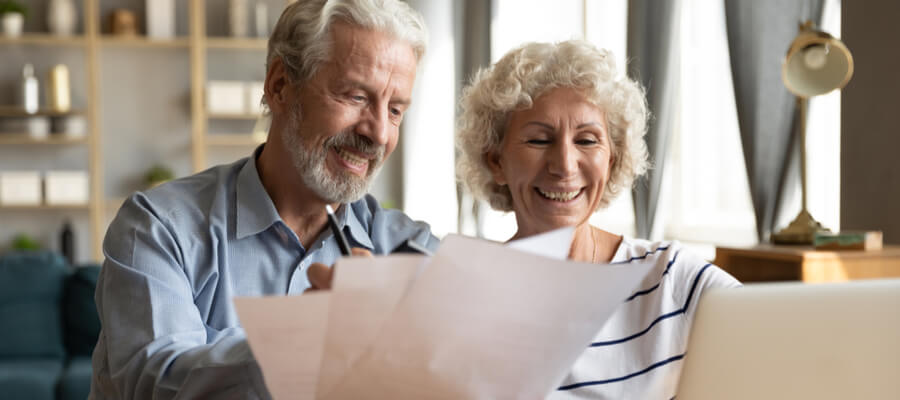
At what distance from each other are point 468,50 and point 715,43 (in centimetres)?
214

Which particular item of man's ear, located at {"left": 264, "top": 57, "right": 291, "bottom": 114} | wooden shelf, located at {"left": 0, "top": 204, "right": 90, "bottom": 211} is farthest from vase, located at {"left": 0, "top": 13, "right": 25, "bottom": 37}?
man's ear, located at {"left": 264, "top": 57, "right": 291, "bottom": 114}

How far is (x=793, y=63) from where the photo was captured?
284 cm

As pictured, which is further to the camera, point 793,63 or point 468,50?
point 468,50

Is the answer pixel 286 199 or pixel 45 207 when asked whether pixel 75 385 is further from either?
pixel 45 207

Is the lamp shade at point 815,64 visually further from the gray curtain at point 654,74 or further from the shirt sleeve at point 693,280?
the shirt sleeve at point 693,280

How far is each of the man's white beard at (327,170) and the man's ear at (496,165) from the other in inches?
13.0

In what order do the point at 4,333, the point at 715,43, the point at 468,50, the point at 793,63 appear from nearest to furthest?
1. the point at 793,63
2. the point at 4,333
3. the point at 715,43
4. the point at 468,50

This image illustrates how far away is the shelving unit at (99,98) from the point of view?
6.02 meters

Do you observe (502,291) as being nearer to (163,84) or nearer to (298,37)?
(298,37)

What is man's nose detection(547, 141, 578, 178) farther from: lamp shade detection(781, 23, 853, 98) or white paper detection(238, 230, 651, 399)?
lamp shade detection(781, 23, 853, 98)

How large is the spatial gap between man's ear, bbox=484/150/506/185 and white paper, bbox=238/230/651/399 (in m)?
0.96

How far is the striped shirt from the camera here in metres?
1.26

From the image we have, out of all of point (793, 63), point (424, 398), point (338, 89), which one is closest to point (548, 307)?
point (424, 398)

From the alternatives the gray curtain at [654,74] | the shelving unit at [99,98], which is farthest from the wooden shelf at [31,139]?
the gray curtain at [654,74]
